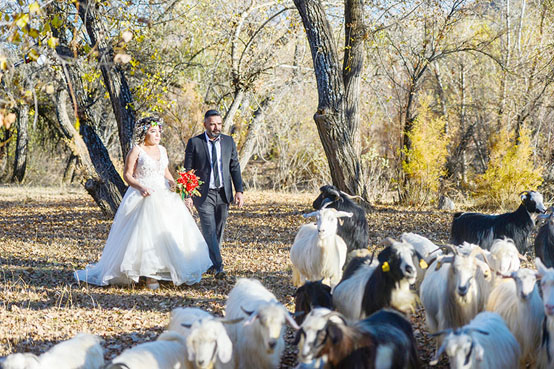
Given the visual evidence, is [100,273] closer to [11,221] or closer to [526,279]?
[526,279]

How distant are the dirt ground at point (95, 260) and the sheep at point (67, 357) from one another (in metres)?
0.88

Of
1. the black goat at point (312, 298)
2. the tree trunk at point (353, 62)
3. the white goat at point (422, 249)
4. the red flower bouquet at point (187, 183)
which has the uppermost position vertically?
the tree trunk at point (353, 62)

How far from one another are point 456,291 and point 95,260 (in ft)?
20.9

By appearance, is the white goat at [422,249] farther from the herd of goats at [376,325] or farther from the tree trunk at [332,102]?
the tree trunk at [332,102]

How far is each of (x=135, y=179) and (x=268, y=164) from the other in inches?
620

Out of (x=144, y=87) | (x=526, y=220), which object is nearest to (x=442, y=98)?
(x=144, y=87)

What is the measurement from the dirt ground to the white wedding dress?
0.21m

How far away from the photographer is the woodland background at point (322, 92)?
11.7 m

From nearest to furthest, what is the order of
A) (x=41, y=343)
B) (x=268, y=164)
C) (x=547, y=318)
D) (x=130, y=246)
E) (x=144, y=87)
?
(x=547, y=318) < (x=41, y=343) < (x=130, y=246) < (x=144, y=87) < (x=268, y=164)

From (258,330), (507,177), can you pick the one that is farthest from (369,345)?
(507,177)

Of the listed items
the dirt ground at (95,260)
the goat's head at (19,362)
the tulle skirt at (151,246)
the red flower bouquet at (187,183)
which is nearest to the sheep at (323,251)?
the dirt ground at (95,260)

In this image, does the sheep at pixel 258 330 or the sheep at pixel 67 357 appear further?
the sheep at pixel 258 330

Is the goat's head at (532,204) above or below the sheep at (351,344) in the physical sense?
above

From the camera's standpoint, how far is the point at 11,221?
1347cm
